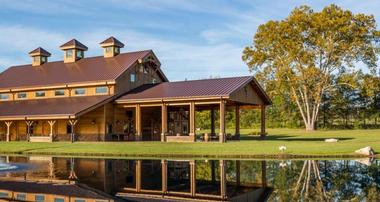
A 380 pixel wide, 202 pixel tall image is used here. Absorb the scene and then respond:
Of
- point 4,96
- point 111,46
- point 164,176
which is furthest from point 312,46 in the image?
point 164,176

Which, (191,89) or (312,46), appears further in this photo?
(312,46)

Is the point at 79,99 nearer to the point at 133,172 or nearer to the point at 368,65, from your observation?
the point at 133,172

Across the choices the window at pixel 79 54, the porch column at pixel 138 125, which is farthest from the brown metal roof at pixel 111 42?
the porch column at pixel 138 125

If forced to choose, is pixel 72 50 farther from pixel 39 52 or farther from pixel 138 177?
pixel 138 177

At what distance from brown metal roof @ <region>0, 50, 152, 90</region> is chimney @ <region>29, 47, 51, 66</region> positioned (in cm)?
84

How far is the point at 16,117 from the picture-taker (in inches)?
1708

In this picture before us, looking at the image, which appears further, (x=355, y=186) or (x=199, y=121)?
(x=199, y=121)

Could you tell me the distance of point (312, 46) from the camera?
208ft

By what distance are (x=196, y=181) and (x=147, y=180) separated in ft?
5.71

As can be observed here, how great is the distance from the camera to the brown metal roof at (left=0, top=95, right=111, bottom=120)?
41.0 meters

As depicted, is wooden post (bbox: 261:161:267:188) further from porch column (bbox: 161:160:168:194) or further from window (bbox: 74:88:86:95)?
window (bbox: 74:88:86:95)

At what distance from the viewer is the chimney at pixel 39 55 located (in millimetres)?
56500

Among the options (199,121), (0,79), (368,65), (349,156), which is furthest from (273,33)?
(349,156)

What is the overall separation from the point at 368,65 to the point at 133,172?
168 ft
